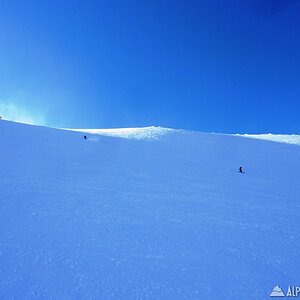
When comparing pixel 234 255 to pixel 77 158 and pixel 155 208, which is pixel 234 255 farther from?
pixel 77 158

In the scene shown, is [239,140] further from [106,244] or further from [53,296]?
[53,296]

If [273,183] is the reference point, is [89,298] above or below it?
below

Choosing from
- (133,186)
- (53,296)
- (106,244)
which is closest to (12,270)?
(53,296)

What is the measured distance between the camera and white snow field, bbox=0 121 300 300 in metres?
4.41

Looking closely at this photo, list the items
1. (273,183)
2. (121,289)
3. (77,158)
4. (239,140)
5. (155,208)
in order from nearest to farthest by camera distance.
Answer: (121,289)
(155,208)
(273,183)
(77,158)
(239,140)

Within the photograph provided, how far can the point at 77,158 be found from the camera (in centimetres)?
1493

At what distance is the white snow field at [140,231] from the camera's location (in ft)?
14.5

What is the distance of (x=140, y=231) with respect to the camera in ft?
20.8

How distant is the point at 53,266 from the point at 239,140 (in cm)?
2414

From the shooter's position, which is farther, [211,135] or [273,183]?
[211,135]

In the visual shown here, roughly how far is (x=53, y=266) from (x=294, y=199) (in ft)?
30.9

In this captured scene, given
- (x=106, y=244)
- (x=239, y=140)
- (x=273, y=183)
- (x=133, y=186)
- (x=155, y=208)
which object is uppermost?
(x=239, y=140)

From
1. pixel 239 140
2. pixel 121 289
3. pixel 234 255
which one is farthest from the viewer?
pixel 239 140

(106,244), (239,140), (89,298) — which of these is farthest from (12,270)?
(239,140)
